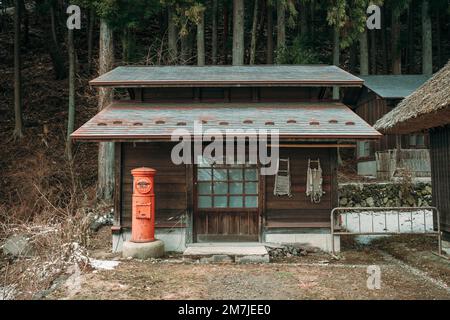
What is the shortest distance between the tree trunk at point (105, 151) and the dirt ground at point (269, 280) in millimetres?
6114

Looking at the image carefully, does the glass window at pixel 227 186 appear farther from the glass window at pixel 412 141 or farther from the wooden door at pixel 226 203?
the glass window at pixel 412 141

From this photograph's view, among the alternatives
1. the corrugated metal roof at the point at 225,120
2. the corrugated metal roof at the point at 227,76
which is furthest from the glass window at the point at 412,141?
the corrugated metal roof at the point at 225,120

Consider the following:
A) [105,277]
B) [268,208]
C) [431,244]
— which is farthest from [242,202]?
[431,244]

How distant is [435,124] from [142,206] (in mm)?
7283

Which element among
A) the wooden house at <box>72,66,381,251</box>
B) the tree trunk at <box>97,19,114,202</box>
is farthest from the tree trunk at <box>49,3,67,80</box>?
the wooden house at <box>72,66,381,251</box>

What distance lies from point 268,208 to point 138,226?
3215mm

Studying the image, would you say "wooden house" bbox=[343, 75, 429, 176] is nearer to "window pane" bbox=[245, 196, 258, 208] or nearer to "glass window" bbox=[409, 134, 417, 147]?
"glass window" bbox=[409, 134, 417, 147]

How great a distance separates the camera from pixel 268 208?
33.9ft

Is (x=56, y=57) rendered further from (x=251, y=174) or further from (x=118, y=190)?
(x=251, y=174)

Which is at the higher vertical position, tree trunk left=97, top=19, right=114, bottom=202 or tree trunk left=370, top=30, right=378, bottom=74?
tree trunk left=370, top=30, right=378, bottom=74

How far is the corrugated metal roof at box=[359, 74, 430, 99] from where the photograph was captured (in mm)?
19734

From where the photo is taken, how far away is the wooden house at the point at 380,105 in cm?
1969

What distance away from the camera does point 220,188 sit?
10445mm
